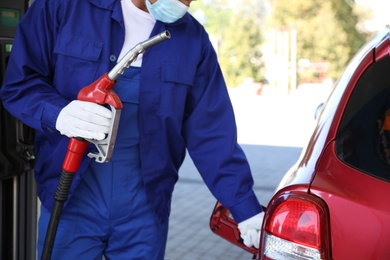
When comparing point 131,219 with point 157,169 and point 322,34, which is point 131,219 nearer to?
point 157,169

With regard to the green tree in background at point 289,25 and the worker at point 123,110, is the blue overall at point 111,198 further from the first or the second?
the green tree in background at point 289,25

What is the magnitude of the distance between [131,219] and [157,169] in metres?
0.19

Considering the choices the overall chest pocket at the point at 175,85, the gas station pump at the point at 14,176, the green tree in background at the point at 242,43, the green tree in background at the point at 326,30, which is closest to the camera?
the overall chest pocket at the point at 175,85

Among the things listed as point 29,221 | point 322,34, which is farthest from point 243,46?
point 29,221

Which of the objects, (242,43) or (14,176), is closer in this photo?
(14,176)

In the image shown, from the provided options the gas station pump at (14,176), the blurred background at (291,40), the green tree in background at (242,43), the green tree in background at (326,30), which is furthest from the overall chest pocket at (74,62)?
the green tree in background at (242,43)

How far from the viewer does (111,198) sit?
2.27m

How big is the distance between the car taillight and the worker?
31cm

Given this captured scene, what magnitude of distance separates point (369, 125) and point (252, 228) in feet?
1.80

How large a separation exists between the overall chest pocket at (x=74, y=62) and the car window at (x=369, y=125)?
83 cm

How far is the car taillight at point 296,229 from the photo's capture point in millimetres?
1946

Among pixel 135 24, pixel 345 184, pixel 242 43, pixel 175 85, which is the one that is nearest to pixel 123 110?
pixel 175 85

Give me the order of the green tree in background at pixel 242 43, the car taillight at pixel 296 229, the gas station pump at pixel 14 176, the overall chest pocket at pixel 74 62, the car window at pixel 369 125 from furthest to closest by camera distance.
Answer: the green tree in background at pixel 242 43, the gas station pump at pixel 14 176, the overall chest pocket at pixel 74 62, the car window at pixel 369 125, the car taillight at pixel 296 229

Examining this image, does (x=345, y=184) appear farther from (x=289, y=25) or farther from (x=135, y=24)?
(x=289, y=25)
